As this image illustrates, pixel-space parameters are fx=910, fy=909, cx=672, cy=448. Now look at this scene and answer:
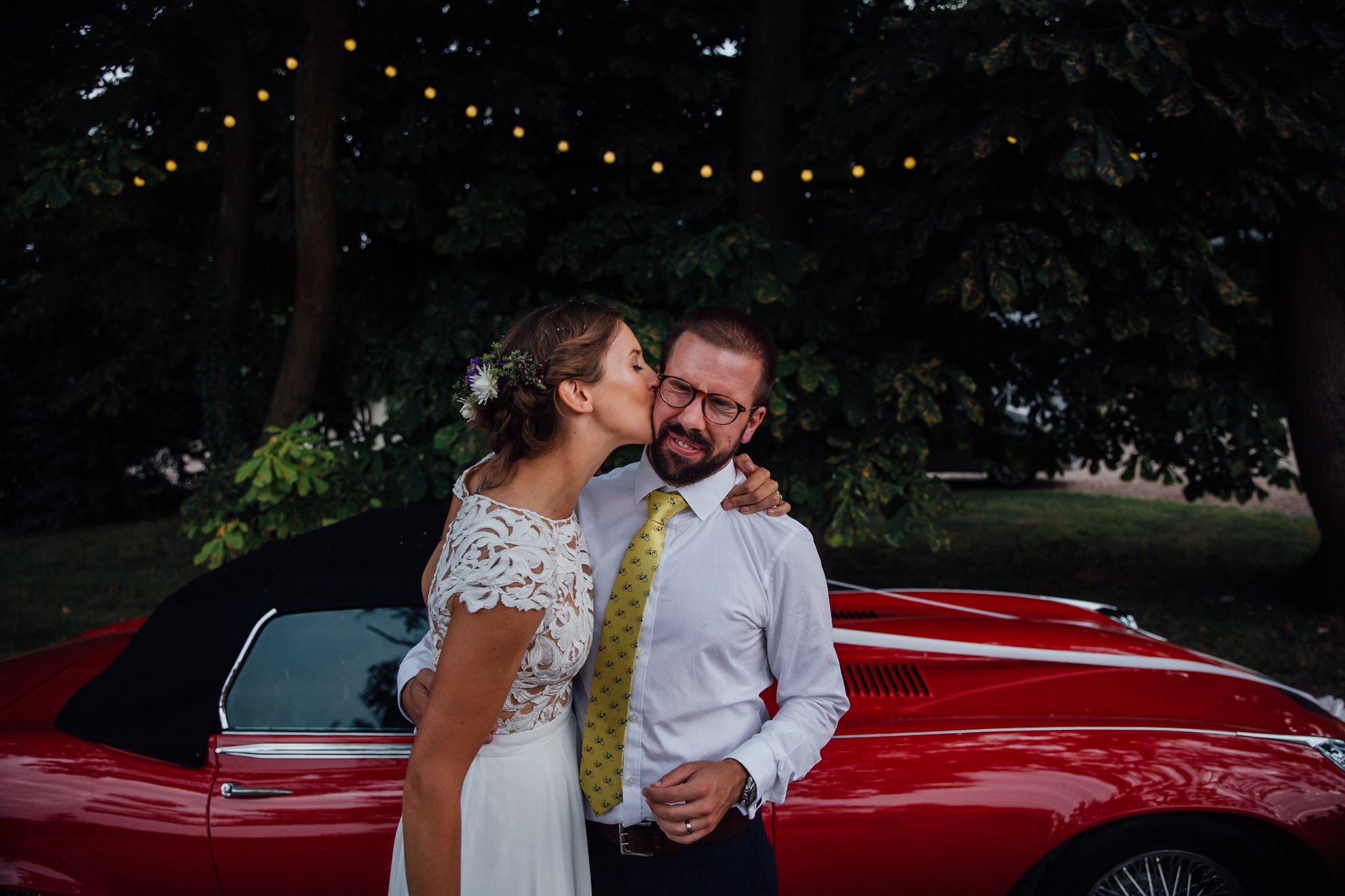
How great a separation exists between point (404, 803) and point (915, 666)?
192 cm

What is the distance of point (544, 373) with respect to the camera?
174 cm

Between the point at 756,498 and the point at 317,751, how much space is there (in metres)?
1.49

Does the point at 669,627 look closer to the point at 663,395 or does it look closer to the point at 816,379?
the point at 663,395

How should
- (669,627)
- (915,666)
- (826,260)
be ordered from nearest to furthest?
1. (669,627)
2. (915,666)
3. (826,260)

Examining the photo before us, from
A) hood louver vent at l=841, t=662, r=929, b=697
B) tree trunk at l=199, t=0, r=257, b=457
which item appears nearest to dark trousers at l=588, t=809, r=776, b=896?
hood louver vent at l=841, t=662, r=929, b=697

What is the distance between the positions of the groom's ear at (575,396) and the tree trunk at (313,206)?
4.26 m

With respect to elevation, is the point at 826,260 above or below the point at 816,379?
above

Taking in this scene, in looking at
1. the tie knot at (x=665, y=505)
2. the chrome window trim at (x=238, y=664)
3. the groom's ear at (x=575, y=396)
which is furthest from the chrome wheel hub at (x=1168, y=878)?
the chrome window trim at (x=238, y=664)

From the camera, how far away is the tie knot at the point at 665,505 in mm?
1885

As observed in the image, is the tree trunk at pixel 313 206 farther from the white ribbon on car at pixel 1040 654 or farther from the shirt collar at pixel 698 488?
the shirt collar at pixel 698 488

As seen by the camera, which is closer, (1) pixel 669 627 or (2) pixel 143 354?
(1) pixel 669 627

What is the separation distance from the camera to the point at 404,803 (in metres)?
1.57

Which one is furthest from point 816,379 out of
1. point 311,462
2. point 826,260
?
point 311,462

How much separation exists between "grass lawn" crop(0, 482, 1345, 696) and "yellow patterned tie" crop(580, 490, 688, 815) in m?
4.14
